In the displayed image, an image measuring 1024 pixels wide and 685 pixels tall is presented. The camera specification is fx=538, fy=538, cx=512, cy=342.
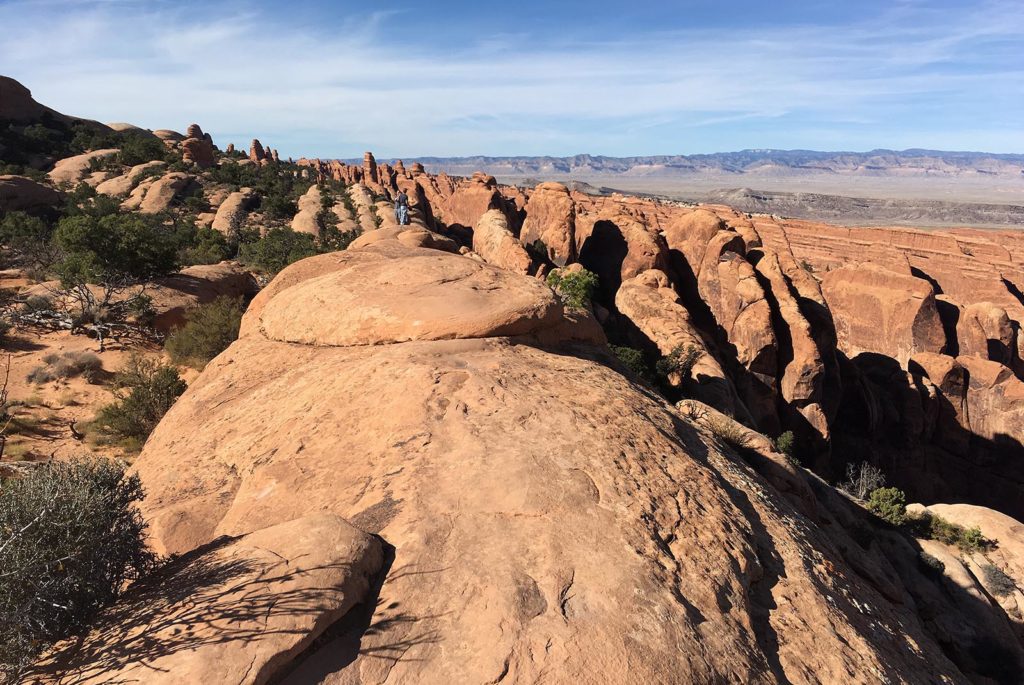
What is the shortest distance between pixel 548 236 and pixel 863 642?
87.9 feet

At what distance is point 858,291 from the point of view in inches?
1417

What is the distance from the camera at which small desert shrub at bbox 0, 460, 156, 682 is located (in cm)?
404

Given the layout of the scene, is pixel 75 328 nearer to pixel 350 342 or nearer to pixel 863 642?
pixel 350 342

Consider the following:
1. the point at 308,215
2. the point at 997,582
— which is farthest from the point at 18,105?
the point at 997,582

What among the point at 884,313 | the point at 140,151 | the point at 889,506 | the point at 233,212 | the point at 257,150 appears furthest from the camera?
the point at 257,150

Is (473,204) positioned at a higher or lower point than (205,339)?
higher

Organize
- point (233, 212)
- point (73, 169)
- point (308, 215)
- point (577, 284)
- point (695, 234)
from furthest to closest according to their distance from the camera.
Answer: point (73, 169) < point (233, 212) < point (308, 215) < point (695, 234) < point (577, 284)

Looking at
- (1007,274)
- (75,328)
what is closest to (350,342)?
(75,328)

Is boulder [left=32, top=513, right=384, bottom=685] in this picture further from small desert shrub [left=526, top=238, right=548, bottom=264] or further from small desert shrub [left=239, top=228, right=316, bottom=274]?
small desert shrub [left=526, top=238, right=548, bottom=264]

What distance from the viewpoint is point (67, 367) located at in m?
16.5

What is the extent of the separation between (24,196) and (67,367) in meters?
31.2

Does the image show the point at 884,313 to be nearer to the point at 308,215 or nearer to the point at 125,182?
the point at 308,215

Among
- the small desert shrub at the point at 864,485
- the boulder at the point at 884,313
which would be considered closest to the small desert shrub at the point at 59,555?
the small desert shrub at the point at 864,485

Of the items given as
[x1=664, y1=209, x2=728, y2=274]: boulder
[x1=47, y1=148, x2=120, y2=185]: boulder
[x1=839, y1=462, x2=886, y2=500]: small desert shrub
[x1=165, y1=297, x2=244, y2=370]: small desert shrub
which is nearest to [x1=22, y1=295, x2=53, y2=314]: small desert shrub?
[x1=165, y1=297, x2=244, y2=370]: small desert shrub
